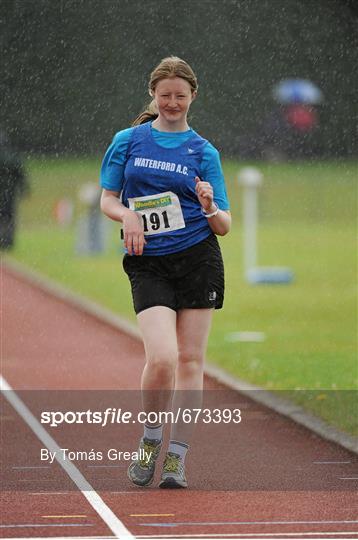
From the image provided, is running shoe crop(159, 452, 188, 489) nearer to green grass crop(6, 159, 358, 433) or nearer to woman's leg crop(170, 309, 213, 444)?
woman's leg crop(170, 309, 213, 444)

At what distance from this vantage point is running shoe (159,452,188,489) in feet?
20.5

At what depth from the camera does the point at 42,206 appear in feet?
140

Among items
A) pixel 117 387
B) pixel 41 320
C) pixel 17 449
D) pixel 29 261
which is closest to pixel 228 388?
pixel 117 387

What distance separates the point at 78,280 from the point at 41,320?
6191 mm

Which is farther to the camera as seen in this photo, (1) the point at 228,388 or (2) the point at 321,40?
(2) the point at 321,40

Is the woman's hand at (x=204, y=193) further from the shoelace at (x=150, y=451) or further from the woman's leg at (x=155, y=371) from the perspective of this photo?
the shoelace at (x=150, y=451)

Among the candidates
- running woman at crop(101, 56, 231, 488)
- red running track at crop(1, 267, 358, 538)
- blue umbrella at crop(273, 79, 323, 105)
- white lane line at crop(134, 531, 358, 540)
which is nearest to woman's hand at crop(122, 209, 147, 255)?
running woman at crop(101, 56, 231, 488)

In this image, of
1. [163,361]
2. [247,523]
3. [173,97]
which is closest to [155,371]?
[163,361]

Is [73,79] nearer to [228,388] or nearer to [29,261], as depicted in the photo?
[228,388]

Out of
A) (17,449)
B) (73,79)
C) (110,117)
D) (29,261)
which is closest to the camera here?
(17,449)

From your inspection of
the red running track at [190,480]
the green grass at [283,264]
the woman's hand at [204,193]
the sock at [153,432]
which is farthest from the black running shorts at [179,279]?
the green grass at [283,264]

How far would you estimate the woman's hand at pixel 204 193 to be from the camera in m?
5.89

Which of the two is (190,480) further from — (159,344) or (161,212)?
(161,212)

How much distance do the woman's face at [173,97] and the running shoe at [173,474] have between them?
141 cm
